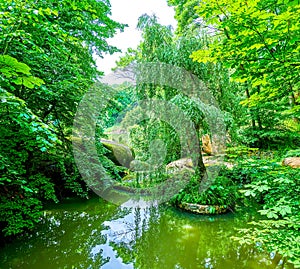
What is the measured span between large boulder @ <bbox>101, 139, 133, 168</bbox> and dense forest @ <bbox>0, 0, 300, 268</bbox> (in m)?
0.94

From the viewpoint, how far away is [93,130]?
11.2ft

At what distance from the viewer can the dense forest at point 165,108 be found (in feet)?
5.64

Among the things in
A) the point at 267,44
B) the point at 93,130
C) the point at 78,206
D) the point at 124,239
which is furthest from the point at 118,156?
the point at 267,44

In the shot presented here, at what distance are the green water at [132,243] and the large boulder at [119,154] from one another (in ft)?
9.13

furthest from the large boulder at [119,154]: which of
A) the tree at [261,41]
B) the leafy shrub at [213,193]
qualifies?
the tree at [261,41]

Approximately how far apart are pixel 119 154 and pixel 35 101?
4152mm

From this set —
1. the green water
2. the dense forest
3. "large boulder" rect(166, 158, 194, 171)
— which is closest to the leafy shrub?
the dense forest

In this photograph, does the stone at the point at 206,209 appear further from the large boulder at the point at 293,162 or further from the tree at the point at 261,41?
the tree at the point at 261,41

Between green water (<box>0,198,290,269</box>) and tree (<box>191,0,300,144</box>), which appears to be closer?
tree (<box>191,0,300,144</box>)

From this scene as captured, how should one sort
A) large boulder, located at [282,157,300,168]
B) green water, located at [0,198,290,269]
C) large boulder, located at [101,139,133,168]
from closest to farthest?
green water, located at [0,198,290,269]
large boulder, located at [282,157,300,168]
large boulder, located at [101,139,133,168]

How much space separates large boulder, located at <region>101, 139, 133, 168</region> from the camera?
21.0 ft

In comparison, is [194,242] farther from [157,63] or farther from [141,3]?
[141,3]

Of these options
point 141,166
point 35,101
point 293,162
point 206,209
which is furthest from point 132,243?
point 293,162

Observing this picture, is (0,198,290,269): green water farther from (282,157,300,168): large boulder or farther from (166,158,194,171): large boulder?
(282,157,300,168): large boulder
